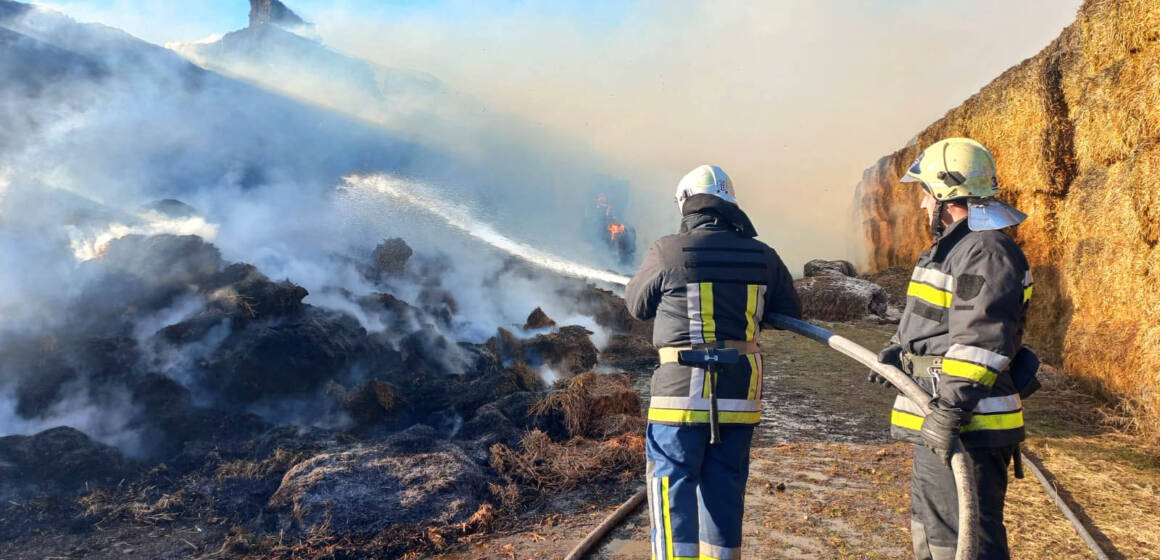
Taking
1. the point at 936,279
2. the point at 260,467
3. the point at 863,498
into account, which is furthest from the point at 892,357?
the point at 260,467

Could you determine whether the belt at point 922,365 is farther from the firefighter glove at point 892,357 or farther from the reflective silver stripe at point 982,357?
A: the reflective silver stripe at point 982,357

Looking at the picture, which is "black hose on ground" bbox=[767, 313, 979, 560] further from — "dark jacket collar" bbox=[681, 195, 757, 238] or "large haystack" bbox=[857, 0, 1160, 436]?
"large haystack" bbox=[857, 0, 1160, 436]

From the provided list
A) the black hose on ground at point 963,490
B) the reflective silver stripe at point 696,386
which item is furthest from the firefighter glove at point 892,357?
the reflective silver stripe at point 696,386

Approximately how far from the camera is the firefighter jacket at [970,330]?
256 cm

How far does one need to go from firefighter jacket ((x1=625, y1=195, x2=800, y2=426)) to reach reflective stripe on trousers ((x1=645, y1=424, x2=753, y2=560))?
11 centimetres

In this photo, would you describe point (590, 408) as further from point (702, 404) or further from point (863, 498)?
point (702, 404)

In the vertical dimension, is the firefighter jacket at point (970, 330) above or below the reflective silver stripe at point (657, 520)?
above

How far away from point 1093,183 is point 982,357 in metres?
8.34

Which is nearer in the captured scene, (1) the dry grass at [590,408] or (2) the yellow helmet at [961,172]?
(2) the yellow helmet at [961,172]

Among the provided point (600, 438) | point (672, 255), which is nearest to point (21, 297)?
point (600, 438)

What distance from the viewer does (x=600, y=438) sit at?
266 inches

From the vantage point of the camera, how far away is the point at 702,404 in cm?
307

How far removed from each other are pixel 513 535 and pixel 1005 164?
11.1 meters

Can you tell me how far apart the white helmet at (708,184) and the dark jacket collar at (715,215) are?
6 cm
